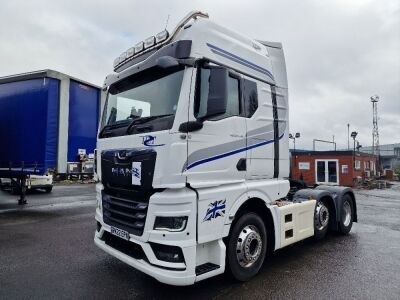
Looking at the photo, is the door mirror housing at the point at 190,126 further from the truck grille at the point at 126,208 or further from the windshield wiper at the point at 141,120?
the truck grille at the point at 126,208

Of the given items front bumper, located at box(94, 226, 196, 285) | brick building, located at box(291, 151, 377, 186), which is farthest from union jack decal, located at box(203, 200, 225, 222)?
brick building, located at box(291, 151, 377, 186)

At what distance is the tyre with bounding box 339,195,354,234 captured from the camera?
6.97 m

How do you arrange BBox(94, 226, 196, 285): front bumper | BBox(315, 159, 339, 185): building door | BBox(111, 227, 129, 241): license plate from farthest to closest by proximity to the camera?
BBox(315, 159, 339, 185): building door < BBox(111, 227, 129, 241): license plate < BBox(94, 226, 196, 285): front bumper

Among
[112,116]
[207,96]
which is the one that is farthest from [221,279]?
[112,116]

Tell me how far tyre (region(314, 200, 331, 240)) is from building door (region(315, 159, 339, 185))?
60.4 feet

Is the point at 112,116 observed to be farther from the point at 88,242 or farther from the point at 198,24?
the point at 88,242

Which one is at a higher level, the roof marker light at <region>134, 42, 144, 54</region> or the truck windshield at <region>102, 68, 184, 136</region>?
the roof marker light at <region>134, 42, 144, 54</region>

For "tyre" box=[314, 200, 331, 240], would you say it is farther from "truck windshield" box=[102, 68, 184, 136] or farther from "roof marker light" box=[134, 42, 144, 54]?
"roof marker light" box=[134, 42, 144, 54]

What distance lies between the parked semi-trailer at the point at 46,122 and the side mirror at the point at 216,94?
597 cm

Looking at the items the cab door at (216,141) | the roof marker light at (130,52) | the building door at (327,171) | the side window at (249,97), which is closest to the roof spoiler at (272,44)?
the side window at (249,97)

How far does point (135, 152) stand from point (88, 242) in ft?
11.0

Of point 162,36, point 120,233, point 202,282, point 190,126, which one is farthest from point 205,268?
point 162,36

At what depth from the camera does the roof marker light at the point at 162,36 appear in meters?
4.16

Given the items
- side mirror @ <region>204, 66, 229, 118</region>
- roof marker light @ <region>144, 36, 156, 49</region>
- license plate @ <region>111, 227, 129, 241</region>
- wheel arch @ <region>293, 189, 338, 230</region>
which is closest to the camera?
side mirror @ <region>204, 66, 229, 118</region>
